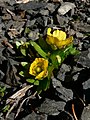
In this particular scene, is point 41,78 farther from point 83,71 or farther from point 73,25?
point 73,25

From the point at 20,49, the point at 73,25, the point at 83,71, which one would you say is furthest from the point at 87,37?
the point at 20,49

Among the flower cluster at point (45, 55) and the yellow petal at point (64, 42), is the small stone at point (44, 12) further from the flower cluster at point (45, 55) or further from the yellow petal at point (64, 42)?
the yellow petal at point (64, 42)

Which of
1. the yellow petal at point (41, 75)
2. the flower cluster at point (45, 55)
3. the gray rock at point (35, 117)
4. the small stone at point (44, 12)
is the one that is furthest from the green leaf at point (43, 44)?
the gray rock at point (35, 117)

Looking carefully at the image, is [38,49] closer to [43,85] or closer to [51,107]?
[43,85]

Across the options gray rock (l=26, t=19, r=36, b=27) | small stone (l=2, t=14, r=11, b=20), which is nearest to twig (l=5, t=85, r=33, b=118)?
gray rock (l=26, t=19, r=36, b=27)

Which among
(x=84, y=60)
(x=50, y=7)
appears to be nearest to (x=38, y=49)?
(x=84, y=60)

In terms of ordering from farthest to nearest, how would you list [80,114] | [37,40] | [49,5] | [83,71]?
1. [49,5]
2. [37,40]
3. [83,71]
4. [80,114]
